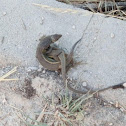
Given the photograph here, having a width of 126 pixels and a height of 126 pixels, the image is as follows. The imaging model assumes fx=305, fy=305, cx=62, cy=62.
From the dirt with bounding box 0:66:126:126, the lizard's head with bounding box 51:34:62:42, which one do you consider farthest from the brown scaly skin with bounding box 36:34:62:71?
the dirt with bounding box 0:66:126:126

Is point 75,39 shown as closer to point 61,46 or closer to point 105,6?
point 61,46

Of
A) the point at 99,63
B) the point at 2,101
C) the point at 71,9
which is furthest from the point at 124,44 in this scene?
the point at 2,101

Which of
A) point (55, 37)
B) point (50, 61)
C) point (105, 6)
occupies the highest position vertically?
point (105, 6)

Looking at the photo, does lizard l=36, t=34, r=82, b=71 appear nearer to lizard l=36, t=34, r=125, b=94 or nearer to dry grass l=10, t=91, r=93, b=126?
lizard l=36, t=34, r=125, b=94

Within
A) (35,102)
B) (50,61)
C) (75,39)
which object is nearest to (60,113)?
(35,102)

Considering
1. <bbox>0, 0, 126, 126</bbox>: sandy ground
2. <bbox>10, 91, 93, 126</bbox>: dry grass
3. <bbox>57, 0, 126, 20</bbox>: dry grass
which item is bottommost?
<bbox>10, 91, 93, 126</bbox>: dry grass

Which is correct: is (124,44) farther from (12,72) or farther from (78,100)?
(12,72)

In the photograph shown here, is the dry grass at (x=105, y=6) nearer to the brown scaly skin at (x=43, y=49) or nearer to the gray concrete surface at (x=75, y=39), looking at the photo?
the gray concrete surface at (x=75, y=39)
